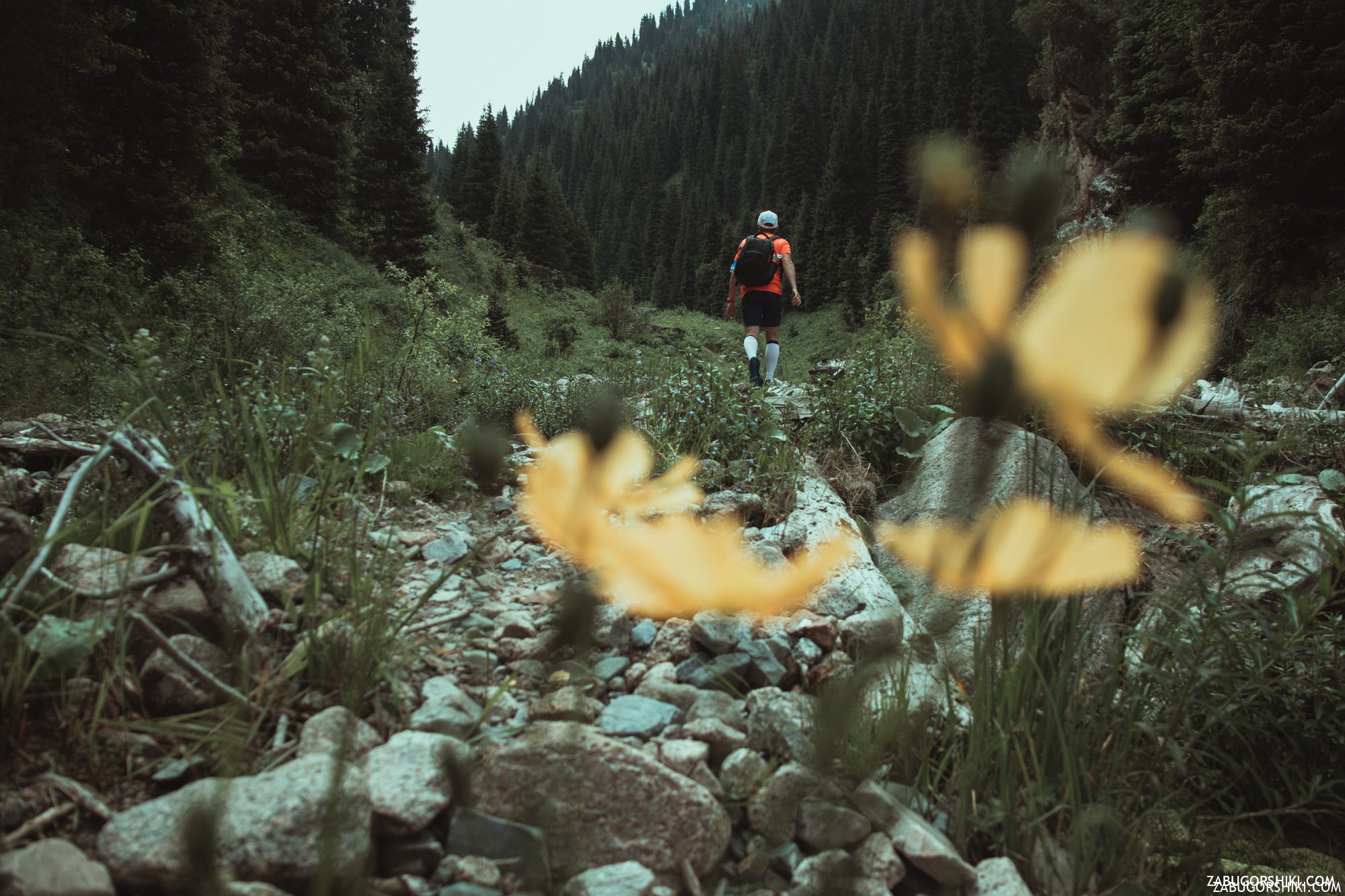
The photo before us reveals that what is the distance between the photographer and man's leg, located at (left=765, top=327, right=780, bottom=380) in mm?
6121

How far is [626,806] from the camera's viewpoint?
1.18 meters

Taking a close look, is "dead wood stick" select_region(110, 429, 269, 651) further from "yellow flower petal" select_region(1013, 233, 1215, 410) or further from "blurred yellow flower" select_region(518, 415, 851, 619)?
"yellow flower petal" select_region(1013, 233, 1215, 410)

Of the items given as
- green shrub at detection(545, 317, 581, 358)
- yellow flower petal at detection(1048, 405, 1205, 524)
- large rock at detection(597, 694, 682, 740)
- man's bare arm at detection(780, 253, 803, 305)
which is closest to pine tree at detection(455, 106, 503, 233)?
green shrub at detection(545, 317, 581, 358)

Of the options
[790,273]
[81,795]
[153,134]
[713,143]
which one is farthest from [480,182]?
[713,143]

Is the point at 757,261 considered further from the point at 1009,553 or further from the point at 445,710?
the point at 1009,553

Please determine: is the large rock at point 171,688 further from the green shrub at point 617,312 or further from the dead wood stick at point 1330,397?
the green shrub at point 617,312

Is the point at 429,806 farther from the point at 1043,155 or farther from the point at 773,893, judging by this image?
the point at 1043,155

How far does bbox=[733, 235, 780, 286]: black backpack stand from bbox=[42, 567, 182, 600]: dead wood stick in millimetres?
5102

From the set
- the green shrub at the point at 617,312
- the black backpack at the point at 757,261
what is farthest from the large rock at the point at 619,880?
the green shrub at the point at 617,312

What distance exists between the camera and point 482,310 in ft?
29.8

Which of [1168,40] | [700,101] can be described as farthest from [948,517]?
[700,101]

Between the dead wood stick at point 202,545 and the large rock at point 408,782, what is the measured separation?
41 cm

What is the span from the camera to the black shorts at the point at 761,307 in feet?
20.2

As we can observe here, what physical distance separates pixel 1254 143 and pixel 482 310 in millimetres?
8717
